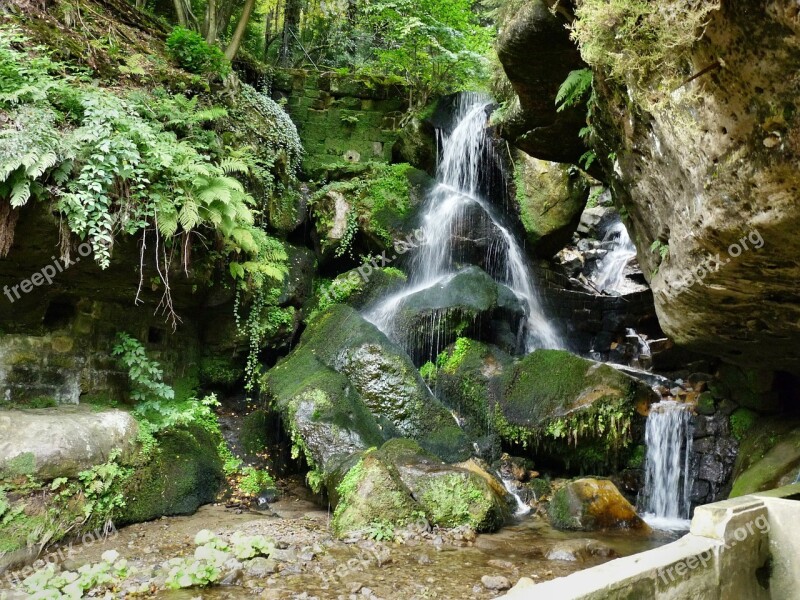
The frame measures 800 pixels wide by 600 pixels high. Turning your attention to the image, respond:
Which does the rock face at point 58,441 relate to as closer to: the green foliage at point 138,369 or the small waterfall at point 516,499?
the green foliage at point 138,369

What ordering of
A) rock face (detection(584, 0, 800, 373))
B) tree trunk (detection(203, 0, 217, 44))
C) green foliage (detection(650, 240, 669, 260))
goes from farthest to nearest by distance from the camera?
tree trunk (detection(203, 0, 217, 44)) < green foliage (detection(650, 240, 669, 260)) < rock face (detection(584, 0, 800, 373))

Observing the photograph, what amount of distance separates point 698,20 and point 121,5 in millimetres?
10150

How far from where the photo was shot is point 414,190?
12.6m

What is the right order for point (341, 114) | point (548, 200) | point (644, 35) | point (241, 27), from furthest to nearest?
point (341, 114) → point (548, 200) → point (241, 27) → point (644, 35)

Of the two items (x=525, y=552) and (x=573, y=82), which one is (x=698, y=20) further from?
(x=525, y=552)

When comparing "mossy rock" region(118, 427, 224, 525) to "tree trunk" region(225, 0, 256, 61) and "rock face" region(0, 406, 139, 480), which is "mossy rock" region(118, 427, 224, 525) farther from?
"tree trunk" region(225, 0, 256, 61)

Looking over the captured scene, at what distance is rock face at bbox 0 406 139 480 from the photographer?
5.33m

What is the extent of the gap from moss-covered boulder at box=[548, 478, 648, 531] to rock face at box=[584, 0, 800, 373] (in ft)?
7.22

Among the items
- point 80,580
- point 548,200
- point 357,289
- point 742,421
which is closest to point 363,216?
point 357,289

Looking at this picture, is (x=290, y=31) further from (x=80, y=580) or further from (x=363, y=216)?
(x=80, y=580)

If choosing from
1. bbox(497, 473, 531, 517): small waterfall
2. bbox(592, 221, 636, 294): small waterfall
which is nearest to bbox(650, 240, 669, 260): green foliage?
bbox(497, 473, 531, 517): small waterfall

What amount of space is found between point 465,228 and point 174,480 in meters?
7.71

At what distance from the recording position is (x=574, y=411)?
26.7 feet

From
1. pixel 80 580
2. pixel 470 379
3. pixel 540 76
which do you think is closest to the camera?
pixel 80 580
